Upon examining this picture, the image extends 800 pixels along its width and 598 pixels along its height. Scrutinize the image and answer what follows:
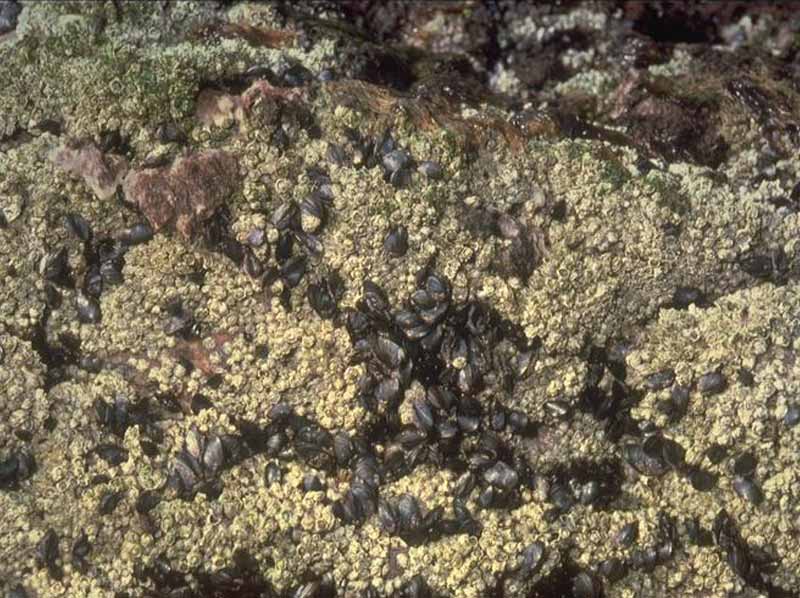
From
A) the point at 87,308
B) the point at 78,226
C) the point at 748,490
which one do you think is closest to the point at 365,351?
the point at 87,308

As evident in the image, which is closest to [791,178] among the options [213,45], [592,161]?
[592,161]

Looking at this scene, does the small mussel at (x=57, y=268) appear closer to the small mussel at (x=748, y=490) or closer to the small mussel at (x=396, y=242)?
the small mussel at (x=396, y=242)

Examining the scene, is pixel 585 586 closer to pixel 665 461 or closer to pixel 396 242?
pixel 665 461

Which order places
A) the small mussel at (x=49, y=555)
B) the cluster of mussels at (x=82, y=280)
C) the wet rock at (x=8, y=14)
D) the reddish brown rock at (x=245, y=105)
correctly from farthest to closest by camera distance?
1. the wet rock at (x=8, y=14)
2. the reddish brown rock at (x=245, y=105)
3. the cluster of mussels at (x=82, y=280)
4. the small mussel at (x=49, y=555)

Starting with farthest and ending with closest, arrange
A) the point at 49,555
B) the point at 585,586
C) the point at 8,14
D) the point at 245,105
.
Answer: the point at 8,14 < the point at 245,105 < the point at 585,586 < the point at 49,555

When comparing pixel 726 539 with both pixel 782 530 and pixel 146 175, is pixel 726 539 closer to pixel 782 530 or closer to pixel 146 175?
pixel 782 530

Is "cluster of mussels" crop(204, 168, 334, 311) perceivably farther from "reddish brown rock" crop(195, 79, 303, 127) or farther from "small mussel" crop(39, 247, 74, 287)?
"small mussel" crop(39, 247, 74, 287)

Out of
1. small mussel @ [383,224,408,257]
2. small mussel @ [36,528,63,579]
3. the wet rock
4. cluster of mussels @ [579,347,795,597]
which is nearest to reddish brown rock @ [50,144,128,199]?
the wet rock

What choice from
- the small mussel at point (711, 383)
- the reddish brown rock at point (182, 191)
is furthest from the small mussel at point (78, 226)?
the small mussel at point (711, 383)
